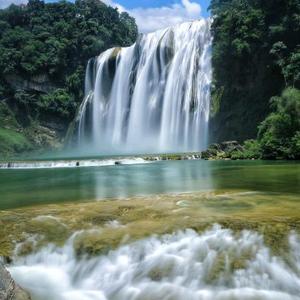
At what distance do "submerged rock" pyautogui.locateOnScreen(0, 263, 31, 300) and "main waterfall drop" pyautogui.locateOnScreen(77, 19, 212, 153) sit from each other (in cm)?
3192

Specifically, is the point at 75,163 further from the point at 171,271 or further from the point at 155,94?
the point at 171,271

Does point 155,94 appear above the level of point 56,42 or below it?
below

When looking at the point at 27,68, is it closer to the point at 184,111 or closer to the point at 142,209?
the point at 184,111

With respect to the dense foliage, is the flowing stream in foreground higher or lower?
lower

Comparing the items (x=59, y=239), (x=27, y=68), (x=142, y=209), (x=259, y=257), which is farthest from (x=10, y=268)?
(x=27, y=68)

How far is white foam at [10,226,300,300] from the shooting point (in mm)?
5980

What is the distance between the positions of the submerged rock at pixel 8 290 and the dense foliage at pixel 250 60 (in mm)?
27266

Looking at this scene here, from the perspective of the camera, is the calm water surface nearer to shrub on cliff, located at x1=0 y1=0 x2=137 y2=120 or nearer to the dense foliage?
the dense foliage

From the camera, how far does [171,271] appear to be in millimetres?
6367

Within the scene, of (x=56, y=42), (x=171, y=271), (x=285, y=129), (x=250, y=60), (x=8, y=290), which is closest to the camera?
(x=8, y=290)

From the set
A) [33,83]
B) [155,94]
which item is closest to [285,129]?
[155,94]

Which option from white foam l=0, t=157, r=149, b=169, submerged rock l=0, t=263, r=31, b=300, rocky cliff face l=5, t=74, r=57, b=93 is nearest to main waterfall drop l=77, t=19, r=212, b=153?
rocky cliff face l=5, t=74, r=57, b=93

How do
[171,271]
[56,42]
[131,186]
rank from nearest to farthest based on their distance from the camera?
[171,271] → [131,186] → [56,42]

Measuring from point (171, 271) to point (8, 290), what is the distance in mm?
2205
